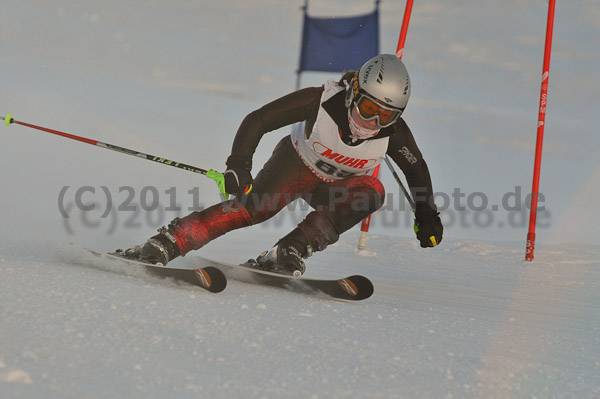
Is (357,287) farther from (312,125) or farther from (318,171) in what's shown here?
(312,125)

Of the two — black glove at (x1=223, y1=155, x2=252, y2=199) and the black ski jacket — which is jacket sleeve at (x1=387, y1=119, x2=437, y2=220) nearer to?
the black ski jacket

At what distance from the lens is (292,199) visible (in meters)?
4.28

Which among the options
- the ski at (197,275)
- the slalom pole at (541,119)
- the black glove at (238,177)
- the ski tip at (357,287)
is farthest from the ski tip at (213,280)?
the slalom pole at (541,119)

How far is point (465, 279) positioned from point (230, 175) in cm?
354

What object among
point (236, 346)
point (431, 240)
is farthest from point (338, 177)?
point (236, 346)

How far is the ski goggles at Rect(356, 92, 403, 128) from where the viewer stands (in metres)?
3.62

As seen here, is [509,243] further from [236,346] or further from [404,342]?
[236,346]

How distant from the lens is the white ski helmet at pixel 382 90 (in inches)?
142

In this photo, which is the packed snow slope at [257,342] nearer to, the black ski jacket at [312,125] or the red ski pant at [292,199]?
the red ski pant at [292,199]

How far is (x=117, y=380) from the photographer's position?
177 centimetres

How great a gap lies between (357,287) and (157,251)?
135 centimetres

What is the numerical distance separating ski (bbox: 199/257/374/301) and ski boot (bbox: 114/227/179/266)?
432 millimetres

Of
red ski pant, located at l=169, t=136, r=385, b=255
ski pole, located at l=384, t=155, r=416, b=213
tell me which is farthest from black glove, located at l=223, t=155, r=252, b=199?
ski pole, located at l=384, t=155, r=416, b=213

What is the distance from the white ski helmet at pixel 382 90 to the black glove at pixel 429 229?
3.06ft
